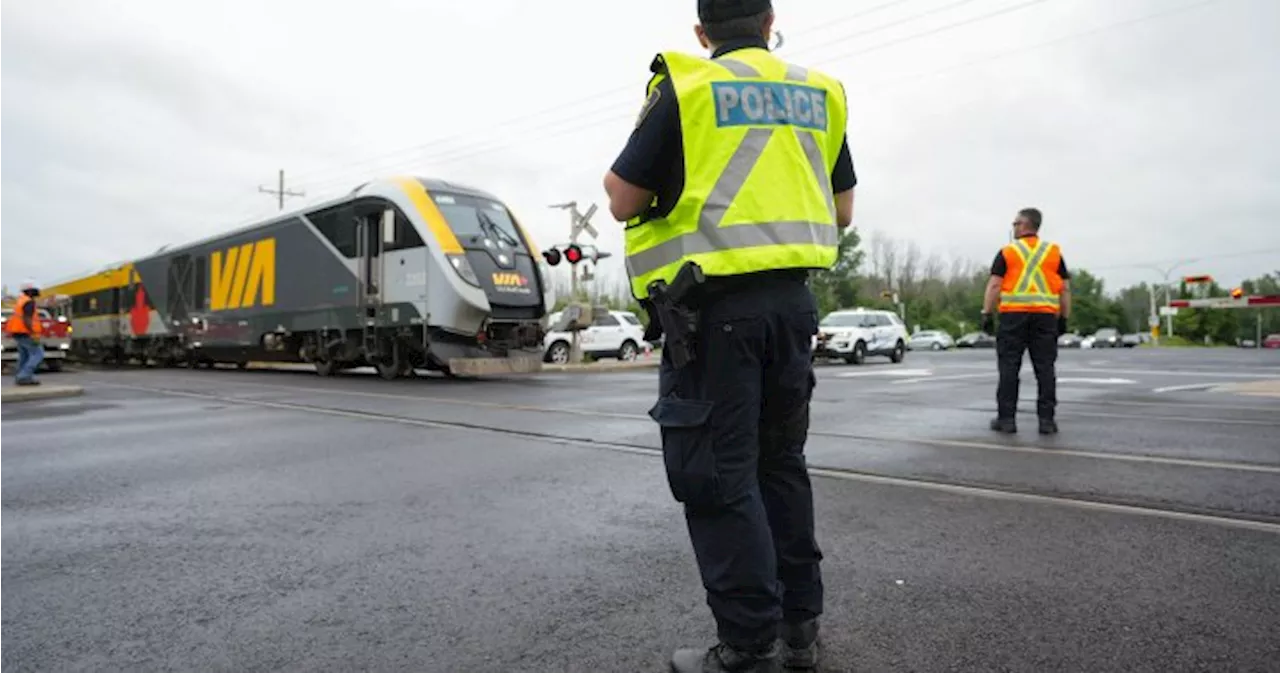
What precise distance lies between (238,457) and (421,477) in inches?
68.5

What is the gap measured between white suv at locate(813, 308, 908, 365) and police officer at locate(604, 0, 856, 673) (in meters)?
21.0

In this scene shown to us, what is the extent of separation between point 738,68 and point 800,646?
156 cm

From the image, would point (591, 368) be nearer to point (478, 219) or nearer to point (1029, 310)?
point (478, 219)

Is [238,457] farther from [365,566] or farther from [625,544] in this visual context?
[625,544]

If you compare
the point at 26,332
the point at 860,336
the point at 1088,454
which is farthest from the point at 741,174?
the point at 860,336

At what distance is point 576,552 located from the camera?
3047 millimetres

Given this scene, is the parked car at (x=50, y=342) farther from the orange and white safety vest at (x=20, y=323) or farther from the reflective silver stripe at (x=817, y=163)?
the reflective silver stripe at (x=817, y=163)

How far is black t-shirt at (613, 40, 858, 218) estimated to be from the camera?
6.75 feet

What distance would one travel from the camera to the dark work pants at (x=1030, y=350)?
6133 millimetres

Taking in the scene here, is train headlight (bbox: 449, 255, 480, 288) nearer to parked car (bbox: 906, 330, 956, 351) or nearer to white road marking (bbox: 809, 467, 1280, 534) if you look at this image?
white road marking (bbox: 809, 467, 1280, 534)

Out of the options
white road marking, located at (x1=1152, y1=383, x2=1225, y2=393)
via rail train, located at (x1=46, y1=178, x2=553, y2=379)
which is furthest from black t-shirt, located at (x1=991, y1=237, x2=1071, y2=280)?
via rail train, located at (x1=46, y1=178, x2=553, y2=379)

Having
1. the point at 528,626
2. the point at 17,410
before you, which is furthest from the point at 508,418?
the point at 17,410

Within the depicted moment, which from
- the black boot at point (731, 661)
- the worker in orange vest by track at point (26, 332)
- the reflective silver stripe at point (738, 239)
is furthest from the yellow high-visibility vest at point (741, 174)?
the worker in orange vest by track at point (26, 332)

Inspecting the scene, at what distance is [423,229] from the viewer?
12875 millimetres
